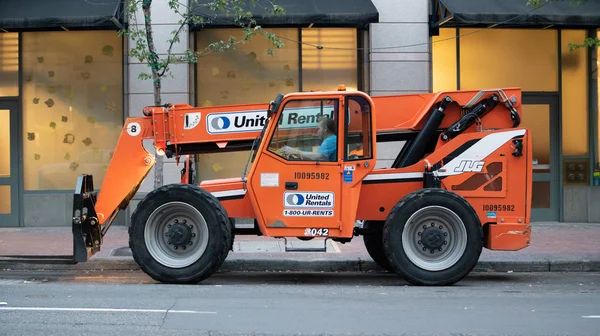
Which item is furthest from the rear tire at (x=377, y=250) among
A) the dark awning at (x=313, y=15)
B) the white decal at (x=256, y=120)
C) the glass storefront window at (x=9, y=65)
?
the glass storefront window at (x=9, y=65)

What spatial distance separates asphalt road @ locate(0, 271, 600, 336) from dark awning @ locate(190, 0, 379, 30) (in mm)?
5883

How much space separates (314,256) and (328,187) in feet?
7.91

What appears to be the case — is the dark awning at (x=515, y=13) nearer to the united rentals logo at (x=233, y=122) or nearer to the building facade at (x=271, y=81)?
the building facade at (x=271, y=81)

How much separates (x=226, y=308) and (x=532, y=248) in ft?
21.9

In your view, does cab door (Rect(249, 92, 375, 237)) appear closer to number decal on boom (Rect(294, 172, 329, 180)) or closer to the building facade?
number decal on boom (Rect(294, 172, 329, 180))

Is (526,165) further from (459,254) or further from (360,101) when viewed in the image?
(360,101)

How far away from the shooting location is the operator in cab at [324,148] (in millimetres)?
9305

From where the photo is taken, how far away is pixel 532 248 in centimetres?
1240

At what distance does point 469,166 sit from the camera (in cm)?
947

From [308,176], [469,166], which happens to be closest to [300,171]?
[308,176]

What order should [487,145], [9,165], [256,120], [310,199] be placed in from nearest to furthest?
[310,199] < [487,145] < [256,120] < [9,165]

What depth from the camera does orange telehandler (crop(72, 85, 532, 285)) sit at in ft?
30.1

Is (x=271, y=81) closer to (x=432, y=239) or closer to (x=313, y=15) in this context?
(x=313, y=15)

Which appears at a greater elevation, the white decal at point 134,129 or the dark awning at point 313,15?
the dark awning at point 313,15
